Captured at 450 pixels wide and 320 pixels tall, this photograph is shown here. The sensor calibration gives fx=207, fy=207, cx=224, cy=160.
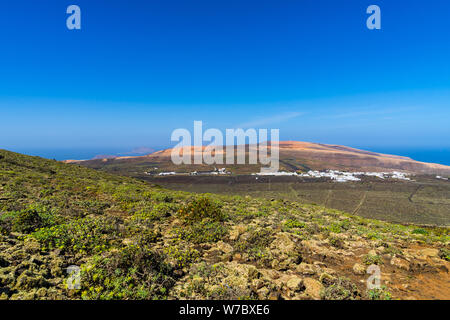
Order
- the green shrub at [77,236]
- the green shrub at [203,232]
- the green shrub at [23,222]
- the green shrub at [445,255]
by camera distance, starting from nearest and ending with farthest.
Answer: the green shrub at [77,236] < the green shrub at [23,222] < the green shrub at [445,255] < the green shrub at [203,232]

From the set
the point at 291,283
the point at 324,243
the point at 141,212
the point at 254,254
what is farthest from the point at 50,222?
the point at 324,243

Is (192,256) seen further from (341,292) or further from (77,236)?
(341,292)

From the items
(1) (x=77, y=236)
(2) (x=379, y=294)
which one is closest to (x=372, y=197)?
(2) (x=379, y=294)

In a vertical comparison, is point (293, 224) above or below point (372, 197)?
above

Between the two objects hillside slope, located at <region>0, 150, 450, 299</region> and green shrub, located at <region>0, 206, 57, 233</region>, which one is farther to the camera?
green shrub, located at <region>0, 206, 57, 233</region>

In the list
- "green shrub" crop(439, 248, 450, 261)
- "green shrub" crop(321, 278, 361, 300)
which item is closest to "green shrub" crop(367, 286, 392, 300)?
"green shrub" crop(321, 278, 361, 300)

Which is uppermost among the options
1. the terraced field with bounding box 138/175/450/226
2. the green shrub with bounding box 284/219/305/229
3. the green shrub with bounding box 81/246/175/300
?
the green shrub with bounding box 81/246/175/300

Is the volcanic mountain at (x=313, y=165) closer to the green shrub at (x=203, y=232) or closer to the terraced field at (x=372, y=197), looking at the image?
the terraced field at (x=372, y=197)

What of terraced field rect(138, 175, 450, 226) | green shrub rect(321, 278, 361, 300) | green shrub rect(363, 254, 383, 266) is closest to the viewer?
green shrub rect(321, 278, 361, 300)

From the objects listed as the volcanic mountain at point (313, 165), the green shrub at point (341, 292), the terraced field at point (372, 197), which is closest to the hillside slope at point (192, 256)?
the green shrub at point (341, 292)

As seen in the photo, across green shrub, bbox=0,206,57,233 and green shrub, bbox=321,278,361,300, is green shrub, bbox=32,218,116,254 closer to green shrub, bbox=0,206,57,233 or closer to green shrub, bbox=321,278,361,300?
green shrub, bbox=0,206,57,233
